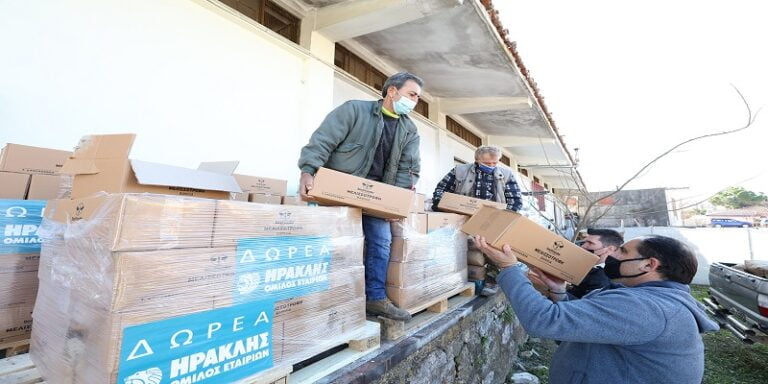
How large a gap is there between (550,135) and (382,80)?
210 inches

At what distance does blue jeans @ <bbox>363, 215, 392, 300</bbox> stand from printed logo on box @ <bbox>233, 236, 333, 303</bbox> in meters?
0.48

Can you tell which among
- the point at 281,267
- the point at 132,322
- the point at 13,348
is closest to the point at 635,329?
the point at 281,267

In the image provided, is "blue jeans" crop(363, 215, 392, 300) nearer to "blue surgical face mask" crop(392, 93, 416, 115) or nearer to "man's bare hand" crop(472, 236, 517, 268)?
"man's bare hand" crop(472, 236, 517, 268)

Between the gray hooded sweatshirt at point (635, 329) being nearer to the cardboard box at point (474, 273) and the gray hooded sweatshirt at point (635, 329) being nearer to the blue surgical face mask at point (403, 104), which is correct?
the blue surgical face mask at point (403, 104)

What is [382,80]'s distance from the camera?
5.68m

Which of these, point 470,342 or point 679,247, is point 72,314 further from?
point 470,342

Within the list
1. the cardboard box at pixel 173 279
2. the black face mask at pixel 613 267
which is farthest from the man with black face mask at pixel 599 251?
the cardboard box at pixel 173 279

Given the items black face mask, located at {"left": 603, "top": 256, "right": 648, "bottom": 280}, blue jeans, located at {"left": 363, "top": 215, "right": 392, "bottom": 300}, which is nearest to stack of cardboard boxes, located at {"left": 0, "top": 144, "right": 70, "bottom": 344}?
blue jeans, located at {"left": 363, "top": 215, "right": 392, "bottom": 300}

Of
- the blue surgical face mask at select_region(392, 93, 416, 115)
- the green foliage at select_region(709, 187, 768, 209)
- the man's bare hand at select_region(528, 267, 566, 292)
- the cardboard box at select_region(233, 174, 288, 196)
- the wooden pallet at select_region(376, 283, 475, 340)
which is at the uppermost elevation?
the green foliage at select_region(709, 187, 768, 209)

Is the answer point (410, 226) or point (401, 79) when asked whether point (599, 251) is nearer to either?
point (410, 226)

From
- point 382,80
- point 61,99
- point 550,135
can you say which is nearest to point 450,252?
point 61,99

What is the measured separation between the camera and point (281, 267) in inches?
56.7

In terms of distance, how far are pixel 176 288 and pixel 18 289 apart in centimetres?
116

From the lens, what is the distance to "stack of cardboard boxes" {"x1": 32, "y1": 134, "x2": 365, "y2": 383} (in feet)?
3.36
